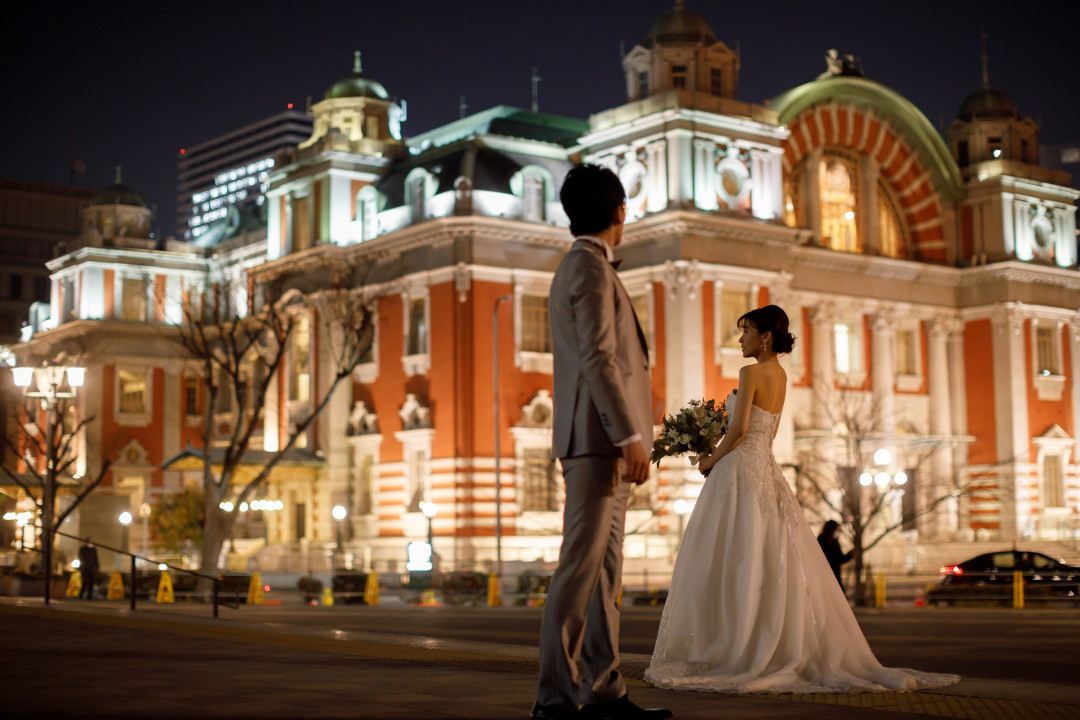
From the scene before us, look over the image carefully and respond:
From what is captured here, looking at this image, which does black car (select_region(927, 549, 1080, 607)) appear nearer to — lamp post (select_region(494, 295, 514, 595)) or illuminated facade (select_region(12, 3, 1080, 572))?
illuminated facade (select_region(12, 3, 1080, 572))

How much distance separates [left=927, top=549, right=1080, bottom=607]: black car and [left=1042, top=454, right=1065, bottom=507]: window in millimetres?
19138

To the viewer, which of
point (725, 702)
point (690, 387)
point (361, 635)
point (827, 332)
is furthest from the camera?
point (827, 332)

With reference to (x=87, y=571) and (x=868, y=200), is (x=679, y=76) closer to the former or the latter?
(x=868, y=200)

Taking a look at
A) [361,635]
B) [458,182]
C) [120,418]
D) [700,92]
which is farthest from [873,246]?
[361,635]

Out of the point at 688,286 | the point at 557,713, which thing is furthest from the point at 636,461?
the point at 688,286

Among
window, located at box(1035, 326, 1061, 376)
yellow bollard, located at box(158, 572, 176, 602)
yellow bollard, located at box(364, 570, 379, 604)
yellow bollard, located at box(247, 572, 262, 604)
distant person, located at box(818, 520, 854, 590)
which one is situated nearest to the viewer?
distant person, located at box(818, 520, 854, 590)

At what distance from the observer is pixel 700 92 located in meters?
45.6

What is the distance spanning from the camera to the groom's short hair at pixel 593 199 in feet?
24.0

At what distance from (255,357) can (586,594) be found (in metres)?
53.3

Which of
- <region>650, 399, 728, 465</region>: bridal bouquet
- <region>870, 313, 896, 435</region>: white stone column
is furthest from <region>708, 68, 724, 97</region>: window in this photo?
<region>650, 399, 728, 465</region>: bridal bouquet

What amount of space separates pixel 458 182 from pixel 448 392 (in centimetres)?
665

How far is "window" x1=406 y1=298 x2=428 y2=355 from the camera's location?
158ft

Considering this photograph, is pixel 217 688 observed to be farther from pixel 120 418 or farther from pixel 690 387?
pixel 120 418

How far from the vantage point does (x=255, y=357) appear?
58.9m
